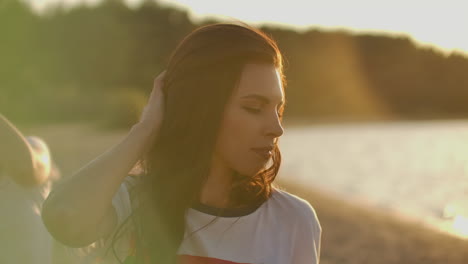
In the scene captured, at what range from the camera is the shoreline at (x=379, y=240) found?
8773mm

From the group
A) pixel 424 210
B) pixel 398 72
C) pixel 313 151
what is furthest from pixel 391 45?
pixel 424 210

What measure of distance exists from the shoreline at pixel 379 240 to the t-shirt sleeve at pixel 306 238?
6.15 metres

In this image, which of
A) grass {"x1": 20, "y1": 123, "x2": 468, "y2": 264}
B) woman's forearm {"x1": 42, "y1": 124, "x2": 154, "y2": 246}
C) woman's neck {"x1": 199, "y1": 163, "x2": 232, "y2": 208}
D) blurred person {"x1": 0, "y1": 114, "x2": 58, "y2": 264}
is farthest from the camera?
grass {"x1": 20, "y1": 123, "x2": 468, "y2": 264}

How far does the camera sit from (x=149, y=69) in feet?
184

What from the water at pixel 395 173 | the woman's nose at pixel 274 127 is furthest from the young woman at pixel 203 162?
the water at pixel 395 173

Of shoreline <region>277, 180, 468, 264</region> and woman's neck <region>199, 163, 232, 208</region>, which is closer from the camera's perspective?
woman's neck <region>199, 163, 232, 208</region>

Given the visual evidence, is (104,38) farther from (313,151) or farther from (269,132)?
(269,132)

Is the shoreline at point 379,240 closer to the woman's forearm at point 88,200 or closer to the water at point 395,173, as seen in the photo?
the water at point 395,173

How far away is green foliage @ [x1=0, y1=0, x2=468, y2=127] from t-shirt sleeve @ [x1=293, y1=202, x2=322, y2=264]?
35.4 metres

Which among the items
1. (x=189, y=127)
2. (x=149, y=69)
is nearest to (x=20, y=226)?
(x=189, y=127)

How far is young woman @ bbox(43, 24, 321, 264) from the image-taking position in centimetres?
205

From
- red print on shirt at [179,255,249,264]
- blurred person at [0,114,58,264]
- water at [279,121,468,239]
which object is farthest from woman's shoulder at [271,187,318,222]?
water at [279,121,468,239]

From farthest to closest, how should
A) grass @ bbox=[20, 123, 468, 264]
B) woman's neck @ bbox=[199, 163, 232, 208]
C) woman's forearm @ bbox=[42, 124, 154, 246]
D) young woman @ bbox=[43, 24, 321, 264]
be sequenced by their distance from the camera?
grass @ bbox=[20, 123, 468, 264], woman's neck @ bbox=[199, 163, 232, 208], young woman @ bbox=[43, 24, 321, 264], woman's forearm @ bbox=[42, 124, 154, 246]

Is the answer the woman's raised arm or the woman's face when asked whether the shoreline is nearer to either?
the woman's face
